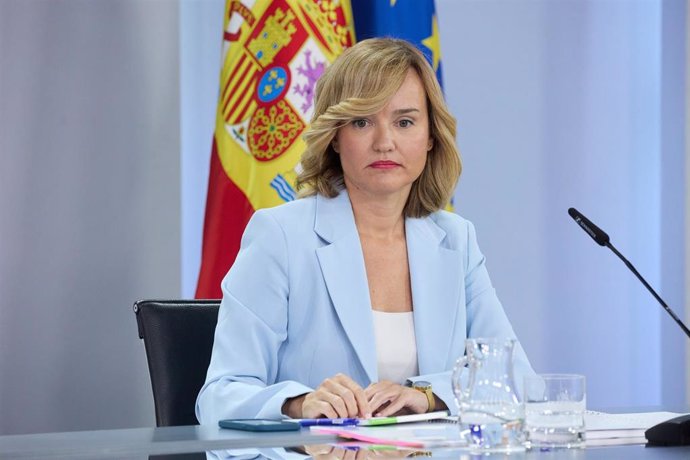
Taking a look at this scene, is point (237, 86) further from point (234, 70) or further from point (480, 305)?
point (480, 305)

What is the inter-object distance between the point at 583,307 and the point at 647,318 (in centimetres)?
31

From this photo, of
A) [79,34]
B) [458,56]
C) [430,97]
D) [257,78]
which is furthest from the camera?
[458,56]

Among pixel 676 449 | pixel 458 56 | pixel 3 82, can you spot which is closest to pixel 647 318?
pixel 458 56

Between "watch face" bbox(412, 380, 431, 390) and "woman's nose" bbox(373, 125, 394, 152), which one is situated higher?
"woman's nose" bbox(373, 125, 394, 152)

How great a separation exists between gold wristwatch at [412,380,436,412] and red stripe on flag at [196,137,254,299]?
155 cm

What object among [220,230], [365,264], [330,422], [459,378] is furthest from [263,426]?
[220,230]

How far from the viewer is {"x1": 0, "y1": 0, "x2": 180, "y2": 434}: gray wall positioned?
3.56 meters

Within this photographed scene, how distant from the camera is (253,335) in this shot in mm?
2074

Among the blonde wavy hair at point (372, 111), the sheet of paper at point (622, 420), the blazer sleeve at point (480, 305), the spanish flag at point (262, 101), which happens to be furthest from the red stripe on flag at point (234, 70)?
the sheet of paper at point (622, 420)

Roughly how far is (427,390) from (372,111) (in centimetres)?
66

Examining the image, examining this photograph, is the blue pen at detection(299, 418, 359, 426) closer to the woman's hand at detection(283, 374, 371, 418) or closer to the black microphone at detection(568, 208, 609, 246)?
the woman's hand at detection(283, 374, 371, 418)

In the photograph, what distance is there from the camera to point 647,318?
14.9ft

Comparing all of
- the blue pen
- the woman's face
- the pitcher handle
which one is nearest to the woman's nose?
the woman's face

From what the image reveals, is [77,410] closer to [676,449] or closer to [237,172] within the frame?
[237,172]
